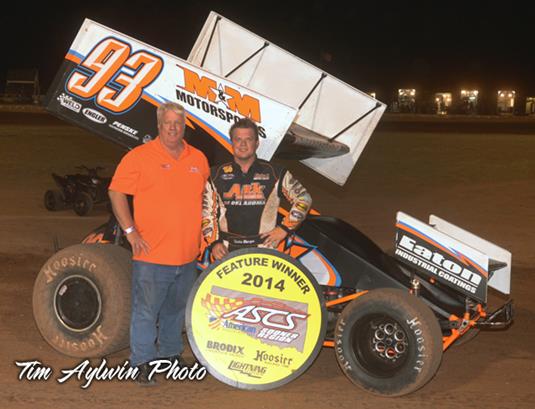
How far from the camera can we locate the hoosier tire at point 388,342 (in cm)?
498

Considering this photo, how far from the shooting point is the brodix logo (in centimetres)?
578

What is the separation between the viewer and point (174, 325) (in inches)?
215

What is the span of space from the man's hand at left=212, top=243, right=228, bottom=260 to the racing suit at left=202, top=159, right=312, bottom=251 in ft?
0.12

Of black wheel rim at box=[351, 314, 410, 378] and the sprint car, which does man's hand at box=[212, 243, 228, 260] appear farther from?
black wheel rim at box=[351, 314, 410, 378]

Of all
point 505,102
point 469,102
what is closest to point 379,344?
point 469,102

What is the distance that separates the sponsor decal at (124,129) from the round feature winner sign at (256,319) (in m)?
1.28

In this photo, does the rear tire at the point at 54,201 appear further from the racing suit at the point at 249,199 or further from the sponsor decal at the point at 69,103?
the racing suit at the point at 249,199

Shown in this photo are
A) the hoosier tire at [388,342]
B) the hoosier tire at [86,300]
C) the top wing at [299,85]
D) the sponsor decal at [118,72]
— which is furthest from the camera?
Answer: the top wing at [299,85]

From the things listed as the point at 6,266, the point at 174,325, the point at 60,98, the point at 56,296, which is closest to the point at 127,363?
the point at 174,325

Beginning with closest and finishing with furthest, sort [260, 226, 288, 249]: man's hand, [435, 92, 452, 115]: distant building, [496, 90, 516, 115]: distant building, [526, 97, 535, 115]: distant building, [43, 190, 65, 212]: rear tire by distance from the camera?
1. [260, 226, 288, 249]: man's hand
2. [43, 190, 65, 212]: rear tire
3. [435, 92, 452, 115]: distant building
4. [496, 90, 516, 115]: distant building
5. [526, 97, 535, 115]: distant building

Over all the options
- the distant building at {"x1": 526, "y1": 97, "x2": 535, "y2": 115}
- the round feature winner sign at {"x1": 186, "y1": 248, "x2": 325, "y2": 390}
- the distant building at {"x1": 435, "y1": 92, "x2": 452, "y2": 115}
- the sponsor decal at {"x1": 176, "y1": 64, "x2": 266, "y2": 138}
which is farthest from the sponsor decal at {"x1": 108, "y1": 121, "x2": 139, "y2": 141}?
the distant building at {"x1": 526, "y1": 97, "x2": 535, "y2": 115}

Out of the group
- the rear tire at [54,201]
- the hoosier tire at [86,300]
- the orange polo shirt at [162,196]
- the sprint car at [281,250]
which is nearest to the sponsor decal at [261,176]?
Result: the orange polo shirt at [162,196]

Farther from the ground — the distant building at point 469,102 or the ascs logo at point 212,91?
the distant building at point 469,102

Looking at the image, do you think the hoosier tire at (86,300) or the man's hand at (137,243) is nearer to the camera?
the man's hand at (137,243)
